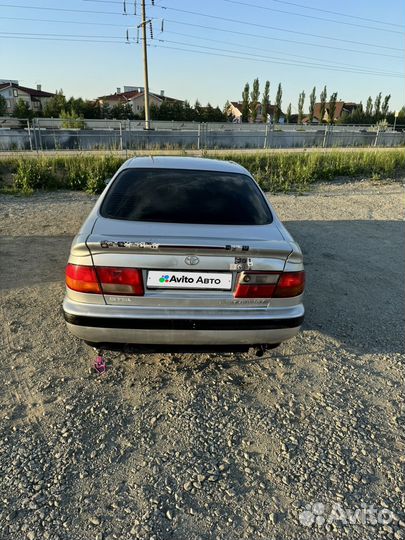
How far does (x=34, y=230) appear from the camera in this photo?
253 inches

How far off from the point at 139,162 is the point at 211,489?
112 inches

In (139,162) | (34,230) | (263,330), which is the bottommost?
(34,230)

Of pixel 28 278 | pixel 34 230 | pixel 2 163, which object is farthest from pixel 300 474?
pixel 2 163

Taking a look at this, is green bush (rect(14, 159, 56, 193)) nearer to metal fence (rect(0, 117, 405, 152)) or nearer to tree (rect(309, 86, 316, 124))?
metal fence (rect(0, 117, 405, 152))

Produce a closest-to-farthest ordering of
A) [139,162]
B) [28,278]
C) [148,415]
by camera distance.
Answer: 1. [148,415]
2. [139,162]
3. [28,278]

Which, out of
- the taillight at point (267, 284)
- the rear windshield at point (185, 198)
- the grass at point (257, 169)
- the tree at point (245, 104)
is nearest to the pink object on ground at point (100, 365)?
the rear windshield at point (185, 198)

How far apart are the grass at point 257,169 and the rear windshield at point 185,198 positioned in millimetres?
6963

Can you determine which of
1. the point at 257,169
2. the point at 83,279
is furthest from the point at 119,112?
the point at 83,279

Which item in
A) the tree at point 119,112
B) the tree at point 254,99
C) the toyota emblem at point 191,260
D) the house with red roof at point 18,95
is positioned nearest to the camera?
the toyota emblem at point 191,260

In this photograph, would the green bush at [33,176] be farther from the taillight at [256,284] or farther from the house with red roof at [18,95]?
the house with red roof at [18,95]

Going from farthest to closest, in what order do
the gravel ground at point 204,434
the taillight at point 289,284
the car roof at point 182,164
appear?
the car roof at point 182,164, the taillight at point 289,284, the gravel ground at point 204,434

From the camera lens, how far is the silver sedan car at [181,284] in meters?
2.40

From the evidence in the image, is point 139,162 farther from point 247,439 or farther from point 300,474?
point 300,474

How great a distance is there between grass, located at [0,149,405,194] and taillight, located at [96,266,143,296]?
7.91 meters
